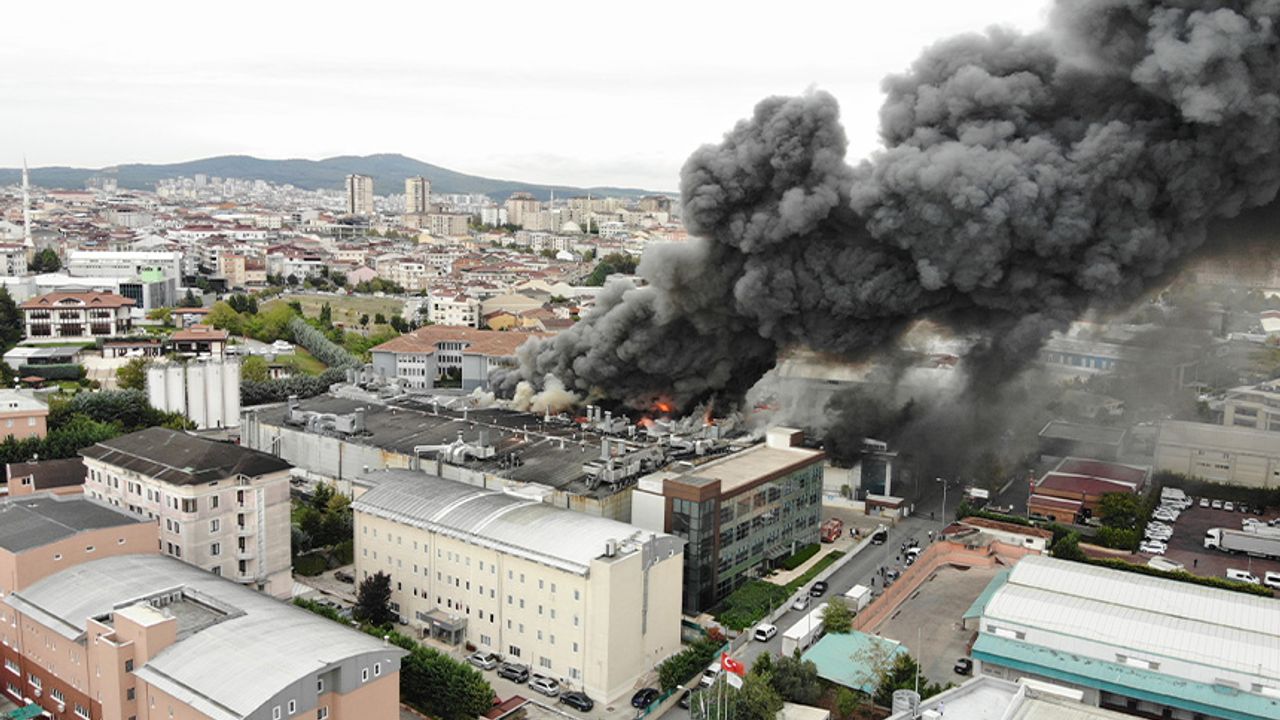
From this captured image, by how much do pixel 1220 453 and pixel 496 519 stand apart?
23.2m

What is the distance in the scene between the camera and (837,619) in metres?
20.3

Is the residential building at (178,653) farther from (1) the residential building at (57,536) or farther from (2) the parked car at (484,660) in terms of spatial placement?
(2) the parked car at (484,660)

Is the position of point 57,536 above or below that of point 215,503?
above

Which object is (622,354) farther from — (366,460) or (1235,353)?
(1235,353)

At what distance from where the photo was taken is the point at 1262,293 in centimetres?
4697

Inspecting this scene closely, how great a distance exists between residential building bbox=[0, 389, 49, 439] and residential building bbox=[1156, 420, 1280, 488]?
111 ft

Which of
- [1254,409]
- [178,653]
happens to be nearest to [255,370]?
[178,653]

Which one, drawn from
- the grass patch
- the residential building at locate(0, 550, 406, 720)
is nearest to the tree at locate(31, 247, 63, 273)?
the residential building at locate(0, 550, 406, 720)

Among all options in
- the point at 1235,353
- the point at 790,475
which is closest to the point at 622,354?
the point at 790,475

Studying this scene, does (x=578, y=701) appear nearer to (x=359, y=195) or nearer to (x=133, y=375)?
(x=133, y=375)

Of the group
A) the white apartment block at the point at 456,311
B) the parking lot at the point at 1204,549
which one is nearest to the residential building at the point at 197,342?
the white apartment block at the point at 456,311

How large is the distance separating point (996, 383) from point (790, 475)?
847cm

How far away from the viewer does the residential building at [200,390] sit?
3456 centimetres

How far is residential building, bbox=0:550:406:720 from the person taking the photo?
1434 cm
